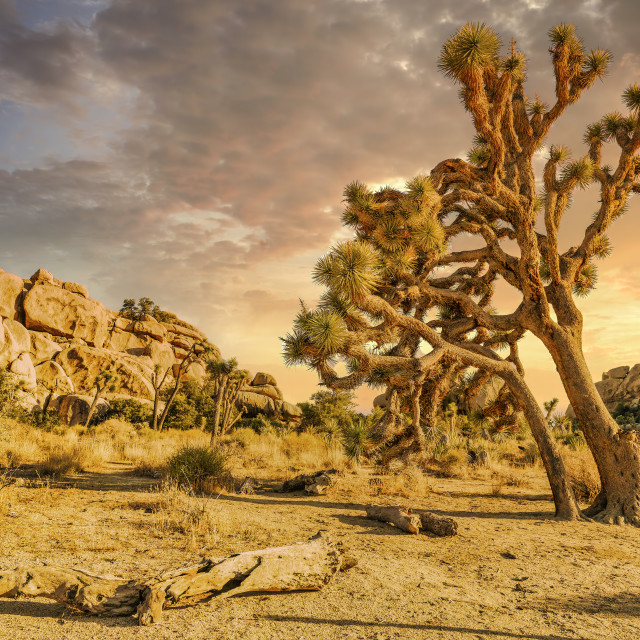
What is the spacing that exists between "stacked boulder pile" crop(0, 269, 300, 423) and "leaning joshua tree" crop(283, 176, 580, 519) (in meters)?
24.0

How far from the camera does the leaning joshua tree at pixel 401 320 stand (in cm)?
819

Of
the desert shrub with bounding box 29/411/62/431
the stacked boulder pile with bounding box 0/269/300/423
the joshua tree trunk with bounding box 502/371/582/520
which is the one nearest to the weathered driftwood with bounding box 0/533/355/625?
the joshua tree trunk with bounding box 502/371/582/520

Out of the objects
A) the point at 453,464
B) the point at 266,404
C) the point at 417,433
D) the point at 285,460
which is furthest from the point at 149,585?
the point at 266,404

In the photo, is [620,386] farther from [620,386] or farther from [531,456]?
[531,456]

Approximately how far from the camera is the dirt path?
12.6 feet

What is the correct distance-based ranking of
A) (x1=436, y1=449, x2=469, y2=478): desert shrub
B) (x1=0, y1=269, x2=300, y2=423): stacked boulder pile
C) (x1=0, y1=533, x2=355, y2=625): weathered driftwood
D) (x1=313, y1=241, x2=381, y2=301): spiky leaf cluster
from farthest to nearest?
(x1=0, y1=269, x2=300, y2=423): stacked boulder pile, (x1=436, y1=449, x2=469, y2=478): desert shrub, (x1=313, y1=241, x2=381, y2=301): spiky leaf cluster, (x1=0, y1=533, x2=355, y2=625): weathered driftwood

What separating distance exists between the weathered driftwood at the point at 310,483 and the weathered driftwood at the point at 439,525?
3237 millimetres

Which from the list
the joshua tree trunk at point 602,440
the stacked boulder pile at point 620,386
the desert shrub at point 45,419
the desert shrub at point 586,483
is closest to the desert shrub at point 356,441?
the joshua tree trunk at point 602,440

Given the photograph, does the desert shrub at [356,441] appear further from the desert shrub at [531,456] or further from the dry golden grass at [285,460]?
the desert shrub at [531,456]

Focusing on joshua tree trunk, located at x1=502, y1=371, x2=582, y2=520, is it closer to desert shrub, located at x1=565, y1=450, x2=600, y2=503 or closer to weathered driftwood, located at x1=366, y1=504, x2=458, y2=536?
desert shrub, located at x1=565, y1=450, x2=600, y2=503

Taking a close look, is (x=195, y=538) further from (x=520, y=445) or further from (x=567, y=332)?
(x=520, y=445)

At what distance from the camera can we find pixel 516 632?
3963mm

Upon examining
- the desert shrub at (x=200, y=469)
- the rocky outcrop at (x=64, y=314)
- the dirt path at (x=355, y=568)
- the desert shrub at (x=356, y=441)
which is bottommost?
the dirt path at (x=355, y=568)

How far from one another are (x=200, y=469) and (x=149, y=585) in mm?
6106
